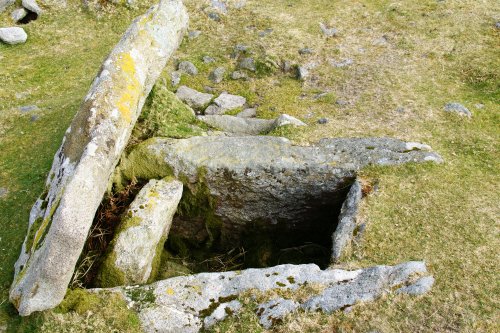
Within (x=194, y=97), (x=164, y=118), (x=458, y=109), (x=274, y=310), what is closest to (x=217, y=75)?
(x=194, y=97)

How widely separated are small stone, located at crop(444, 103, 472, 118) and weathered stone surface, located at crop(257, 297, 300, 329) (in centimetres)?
909

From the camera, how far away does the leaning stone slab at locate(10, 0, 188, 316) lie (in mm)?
6586

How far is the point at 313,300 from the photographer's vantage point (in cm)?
689

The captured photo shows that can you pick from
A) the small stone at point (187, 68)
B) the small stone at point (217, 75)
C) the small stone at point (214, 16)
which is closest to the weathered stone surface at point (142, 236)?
the small stone at point (217, 75)

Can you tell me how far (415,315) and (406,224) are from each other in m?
2.55

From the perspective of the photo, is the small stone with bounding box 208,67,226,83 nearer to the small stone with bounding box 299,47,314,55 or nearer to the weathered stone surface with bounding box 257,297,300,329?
the small stone with bounding box 299,47,314,55

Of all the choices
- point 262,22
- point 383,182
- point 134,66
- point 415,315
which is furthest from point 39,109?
point 415,315

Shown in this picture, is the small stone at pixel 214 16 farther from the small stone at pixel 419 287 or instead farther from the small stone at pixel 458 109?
the small stone at pixel 419 287

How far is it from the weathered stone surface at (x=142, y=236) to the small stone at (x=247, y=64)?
26.3 ft

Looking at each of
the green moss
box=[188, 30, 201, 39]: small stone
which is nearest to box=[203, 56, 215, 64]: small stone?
box=[188, 30, 201, 39]: small stone

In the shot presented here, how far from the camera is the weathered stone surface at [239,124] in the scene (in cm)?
1319

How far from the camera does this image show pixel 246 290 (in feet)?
23.6

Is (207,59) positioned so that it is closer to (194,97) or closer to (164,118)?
(194,97)

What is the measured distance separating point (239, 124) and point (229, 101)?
183cm
